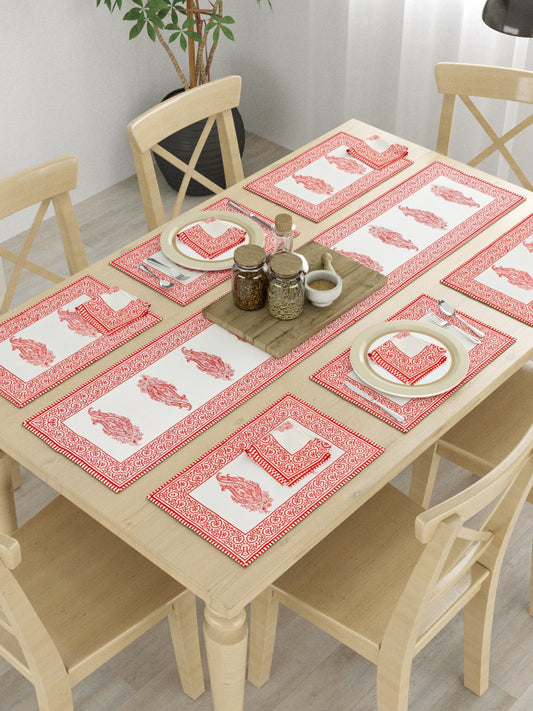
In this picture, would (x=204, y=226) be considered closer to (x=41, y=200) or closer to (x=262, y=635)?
(x=41, y=200)

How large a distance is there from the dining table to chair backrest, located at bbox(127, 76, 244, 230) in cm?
21

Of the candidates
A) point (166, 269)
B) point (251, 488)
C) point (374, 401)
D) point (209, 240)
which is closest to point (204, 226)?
point (209, 240)

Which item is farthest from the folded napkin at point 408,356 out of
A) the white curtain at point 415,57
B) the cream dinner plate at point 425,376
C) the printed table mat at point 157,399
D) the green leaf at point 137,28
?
the green leaf at point 137,28

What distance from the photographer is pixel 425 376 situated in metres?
1.91

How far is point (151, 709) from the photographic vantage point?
2154 millimetres

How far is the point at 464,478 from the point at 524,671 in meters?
0.61

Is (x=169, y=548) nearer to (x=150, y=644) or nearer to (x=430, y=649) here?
(x=150, y=644)

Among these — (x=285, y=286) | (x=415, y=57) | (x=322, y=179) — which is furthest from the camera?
(x=415, y=57)

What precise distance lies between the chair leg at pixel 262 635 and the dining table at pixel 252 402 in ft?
0.71

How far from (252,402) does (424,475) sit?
69 centimetres

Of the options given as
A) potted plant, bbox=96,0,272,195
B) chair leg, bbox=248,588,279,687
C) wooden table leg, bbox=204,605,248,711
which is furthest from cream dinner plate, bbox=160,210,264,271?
potted plant, bbox=96,0,272,195

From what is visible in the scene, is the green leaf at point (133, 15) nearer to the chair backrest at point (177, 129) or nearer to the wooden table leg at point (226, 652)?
the chair backrest at point (177, 129)

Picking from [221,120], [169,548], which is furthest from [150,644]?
[221,120]

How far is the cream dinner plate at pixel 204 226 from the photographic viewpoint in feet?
7.19
